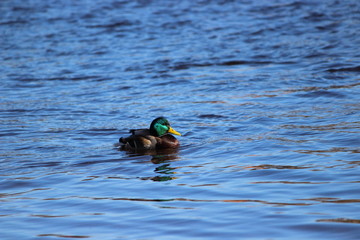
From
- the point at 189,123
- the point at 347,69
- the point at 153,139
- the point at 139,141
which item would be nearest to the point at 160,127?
the point at 153,139

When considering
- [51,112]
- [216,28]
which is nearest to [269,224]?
[51,112]

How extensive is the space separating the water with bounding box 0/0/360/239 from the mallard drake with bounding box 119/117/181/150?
0.91 ft

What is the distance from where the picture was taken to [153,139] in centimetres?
1001

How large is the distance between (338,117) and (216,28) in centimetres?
1140

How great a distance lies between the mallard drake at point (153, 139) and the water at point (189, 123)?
28 cm

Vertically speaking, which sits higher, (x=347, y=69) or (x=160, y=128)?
(x=347, y=69)

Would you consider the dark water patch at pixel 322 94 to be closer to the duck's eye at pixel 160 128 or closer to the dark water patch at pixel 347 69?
the dark water patch at pixel 347 69

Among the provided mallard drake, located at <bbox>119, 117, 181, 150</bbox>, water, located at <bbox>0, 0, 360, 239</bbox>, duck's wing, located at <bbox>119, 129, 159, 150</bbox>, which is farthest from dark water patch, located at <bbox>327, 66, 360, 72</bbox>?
duck's wing, located at <bbox>119, 129, 159, 150</bbox>

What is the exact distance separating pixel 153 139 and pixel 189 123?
1.48 meters

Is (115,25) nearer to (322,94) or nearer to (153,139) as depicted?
(322,94)

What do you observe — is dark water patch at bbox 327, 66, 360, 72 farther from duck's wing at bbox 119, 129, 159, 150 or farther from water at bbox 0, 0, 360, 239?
duck's wing at bbox 119, 129, 159, 150

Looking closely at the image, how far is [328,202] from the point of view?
247 inches

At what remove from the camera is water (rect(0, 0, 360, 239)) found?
20.4ft

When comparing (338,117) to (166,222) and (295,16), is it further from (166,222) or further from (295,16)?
(295,16)
